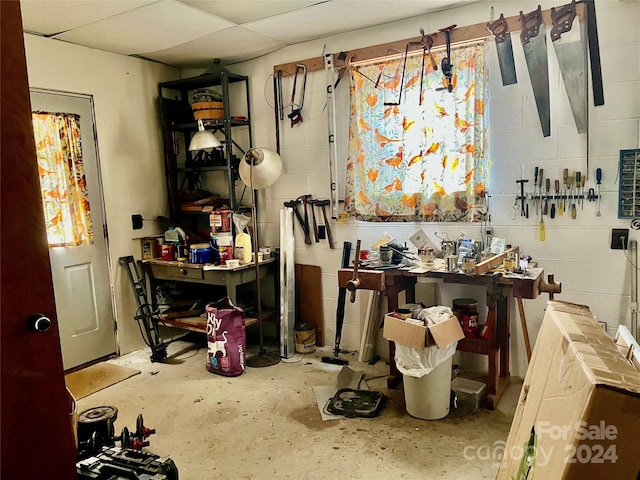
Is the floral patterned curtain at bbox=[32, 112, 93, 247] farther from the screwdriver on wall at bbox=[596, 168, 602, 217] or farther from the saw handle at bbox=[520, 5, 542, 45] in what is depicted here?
the screwdriver on wall at bbox=[596, 168, 602, 217]

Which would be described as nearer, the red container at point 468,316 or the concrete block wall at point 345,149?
the concrete block wall at point 345,149

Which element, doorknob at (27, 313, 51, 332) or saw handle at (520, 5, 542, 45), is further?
saw handle at (520, 5, 542, 45)

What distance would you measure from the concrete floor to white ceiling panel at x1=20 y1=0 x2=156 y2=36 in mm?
2553

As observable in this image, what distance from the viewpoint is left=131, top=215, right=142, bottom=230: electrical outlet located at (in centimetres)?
407

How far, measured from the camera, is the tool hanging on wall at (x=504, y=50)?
2941 mm

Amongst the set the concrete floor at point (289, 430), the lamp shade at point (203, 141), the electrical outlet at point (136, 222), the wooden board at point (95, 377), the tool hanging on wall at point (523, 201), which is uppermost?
the lamp shade at point (203, 141)

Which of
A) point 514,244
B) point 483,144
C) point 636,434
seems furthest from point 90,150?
point 636,434

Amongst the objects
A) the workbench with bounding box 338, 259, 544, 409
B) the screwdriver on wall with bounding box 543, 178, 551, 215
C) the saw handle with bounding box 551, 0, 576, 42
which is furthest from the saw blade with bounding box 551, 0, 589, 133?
the workbench with bounding box 338, 259, 544, 409

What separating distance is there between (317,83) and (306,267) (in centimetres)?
154

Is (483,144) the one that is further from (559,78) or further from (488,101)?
(559,78)

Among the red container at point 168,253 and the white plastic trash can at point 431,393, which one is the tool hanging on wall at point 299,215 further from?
the white plastic trash can at point 431,393

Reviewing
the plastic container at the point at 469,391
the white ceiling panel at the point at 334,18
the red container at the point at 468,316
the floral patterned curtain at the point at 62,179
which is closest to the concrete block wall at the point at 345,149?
the white ceiling panel at the point at 334,18

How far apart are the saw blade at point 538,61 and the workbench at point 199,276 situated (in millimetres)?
2331

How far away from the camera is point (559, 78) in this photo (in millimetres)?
2893
